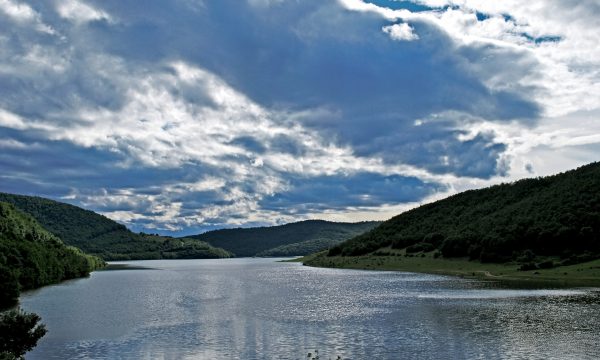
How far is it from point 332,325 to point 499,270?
298 feet

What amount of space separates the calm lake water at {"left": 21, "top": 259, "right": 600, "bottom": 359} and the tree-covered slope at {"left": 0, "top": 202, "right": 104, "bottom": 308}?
17.5 feet

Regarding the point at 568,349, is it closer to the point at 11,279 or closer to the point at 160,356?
the point at 160,356

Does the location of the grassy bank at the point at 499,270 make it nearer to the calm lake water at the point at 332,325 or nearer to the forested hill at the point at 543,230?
the forested hill at the point at 543,230

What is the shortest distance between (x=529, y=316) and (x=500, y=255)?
311ft

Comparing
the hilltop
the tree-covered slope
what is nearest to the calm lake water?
the tree-covered slope

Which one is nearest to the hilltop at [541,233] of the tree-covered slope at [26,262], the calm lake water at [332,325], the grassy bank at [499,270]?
the grassy bank at [499,270]

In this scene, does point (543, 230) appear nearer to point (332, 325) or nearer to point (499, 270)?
point (499, 270)

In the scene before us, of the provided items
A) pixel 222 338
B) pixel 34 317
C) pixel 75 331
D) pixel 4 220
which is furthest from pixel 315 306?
pixel 4 220

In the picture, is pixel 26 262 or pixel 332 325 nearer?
pixel 332 325

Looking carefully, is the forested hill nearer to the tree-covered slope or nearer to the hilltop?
the hilltop

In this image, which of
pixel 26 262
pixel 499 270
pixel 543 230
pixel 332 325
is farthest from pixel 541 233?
pixel 26 262

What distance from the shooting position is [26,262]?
419 ft

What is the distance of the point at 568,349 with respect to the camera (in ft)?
144

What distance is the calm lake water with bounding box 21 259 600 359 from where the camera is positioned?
45.8 metres
